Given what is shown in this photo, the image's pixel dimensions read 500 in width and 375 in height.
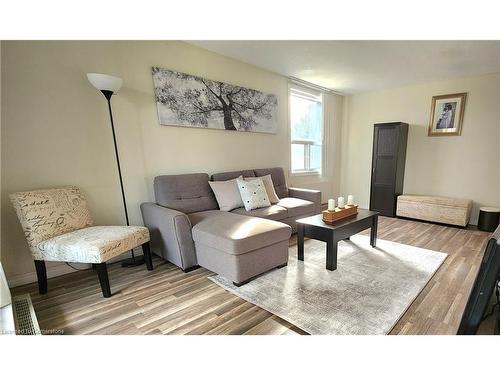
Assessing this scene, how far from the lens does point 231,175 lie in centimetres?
298

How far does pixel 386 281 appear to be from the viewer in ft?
6.18

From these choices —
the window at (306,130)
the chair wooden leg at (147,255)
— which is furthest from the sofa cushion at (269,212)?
the window at (306,130)

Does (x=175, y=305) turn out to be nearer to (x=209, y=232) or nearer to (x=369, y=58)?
(x=209, y=232)

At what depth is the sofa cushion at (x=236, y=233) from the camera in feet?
5.76

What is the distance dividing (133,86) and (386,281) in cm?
302

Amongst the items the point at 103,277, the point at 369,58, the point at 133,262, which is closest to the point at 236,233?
the point at 103,277

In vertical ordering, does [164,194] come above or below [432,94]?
below

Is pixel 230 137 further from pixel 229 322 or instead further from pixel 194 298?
pixel 229 322

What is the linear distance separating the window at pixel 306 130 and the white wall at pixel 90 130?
144cm

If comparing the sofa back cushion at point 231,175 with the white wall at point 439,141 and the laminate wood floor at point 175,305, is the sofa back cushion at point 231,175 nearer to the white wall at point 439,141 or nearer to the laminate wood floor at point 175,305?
the laminate wood floor at point 175,305

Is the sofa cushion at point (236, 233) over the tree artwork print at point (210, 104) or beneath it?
beneath

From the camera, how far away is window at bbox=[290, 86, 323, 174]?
13.4 ft
